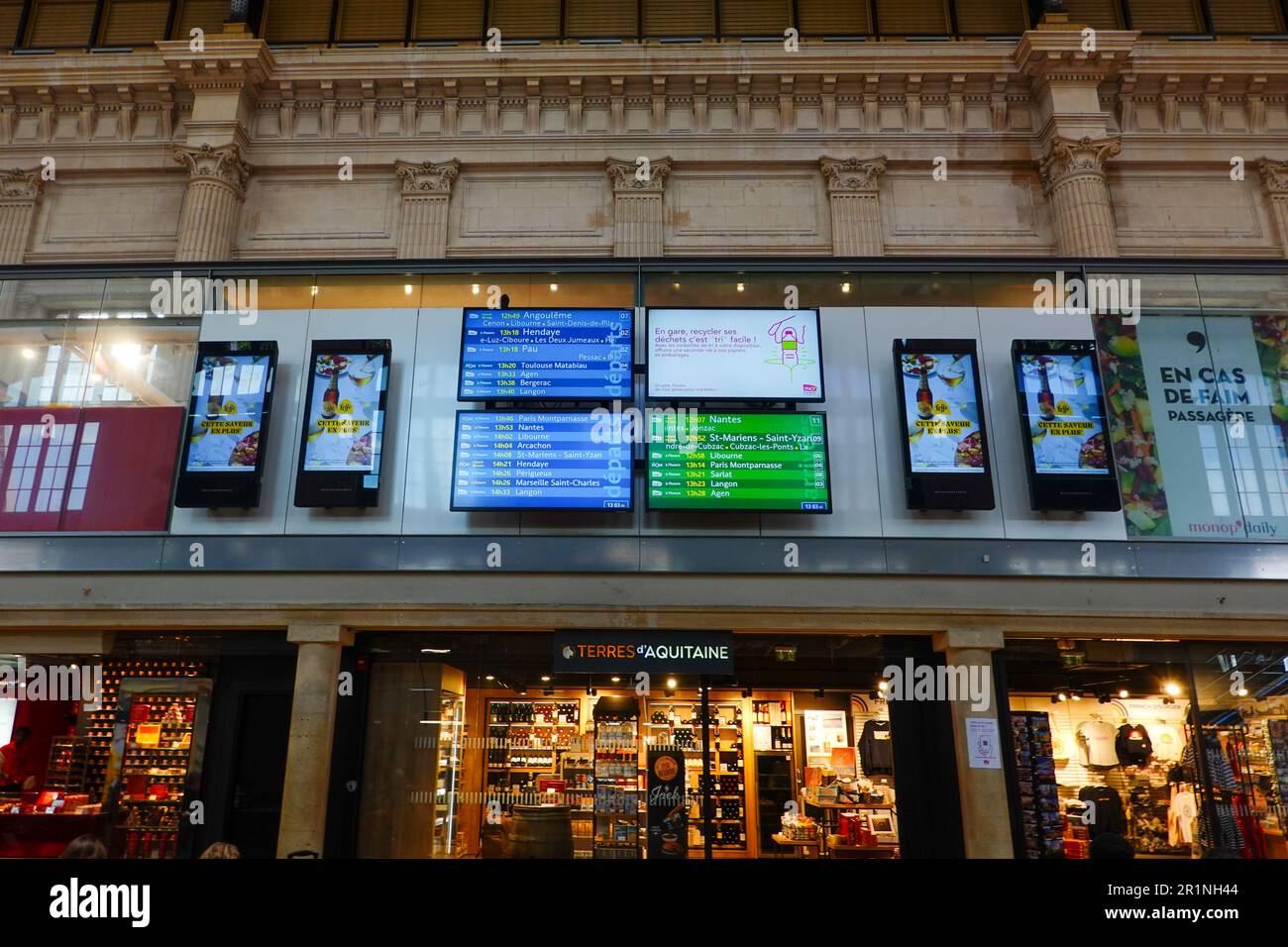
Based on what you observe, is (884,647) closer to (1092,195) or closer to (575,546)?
(575,546)

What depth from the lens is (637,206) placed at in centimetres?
1783

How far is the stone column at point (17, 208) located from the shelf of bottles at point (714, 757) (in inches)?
706

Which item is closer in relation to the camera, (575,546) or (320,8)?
(575,546)

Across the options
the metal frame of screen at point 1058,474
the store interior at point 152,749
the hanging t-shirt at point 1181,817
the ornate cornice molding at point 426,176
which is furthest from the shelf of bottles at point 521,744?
the ornate cornice molding at point 426,176

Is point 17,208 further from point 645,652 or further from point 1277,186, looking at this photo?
point 1277,186

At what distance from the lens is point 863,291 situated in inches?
443

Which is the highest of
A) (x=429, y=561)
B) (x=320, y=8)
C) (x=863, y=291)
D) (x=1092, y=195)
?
(x=320, y=8)

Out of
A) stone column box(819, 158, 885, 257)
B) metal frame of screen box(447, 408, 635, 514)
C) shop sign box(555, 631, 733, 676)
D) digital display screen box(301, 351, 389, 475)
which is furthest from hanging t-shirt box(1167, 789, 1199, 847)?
stone column box(819, 158, 885, 257)

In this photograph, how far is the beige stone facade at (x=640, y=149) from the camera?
1769 centimetres

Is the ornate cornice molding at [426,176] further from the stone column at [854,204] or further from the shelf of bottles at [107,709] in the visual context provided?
the shelf of bottles at [107,709]

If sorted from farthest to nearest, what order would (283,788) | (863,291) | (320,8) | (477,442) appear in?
(320,8)
(863,291)
(477,442)
(283,788)

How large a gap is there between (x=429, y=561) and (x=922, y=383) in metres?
6.82
